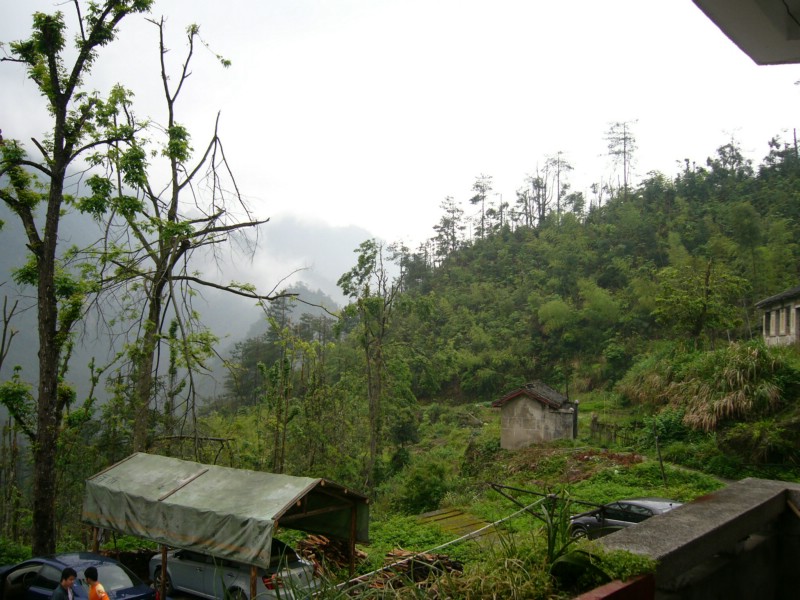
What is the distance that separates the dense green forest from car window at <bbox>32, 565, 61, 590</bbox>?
2.69 feet

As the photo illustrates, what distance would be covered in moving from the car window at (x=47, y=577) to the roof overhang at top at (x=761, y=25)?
822cm

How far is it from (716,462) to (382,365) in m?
10.5

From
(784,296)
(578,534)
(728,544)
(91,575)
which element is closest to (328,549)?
(91,575)

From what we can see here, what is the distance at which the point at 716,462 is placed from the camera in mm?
13633

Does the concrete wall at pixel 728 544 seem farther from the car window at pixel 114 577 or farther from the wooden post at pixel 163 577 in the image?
the wooden post at pixel 163 577

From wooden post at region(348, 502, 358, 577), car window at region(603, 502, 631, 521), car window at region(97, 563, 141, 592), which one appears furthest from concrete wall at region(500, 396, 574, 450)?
car window at region(97, 563, 141, 592)

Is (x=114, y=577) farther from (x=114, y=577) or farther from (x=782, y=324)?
(x=782, y=324)

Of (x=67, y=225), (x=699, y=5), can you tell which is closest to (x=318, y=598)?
(x=699, y=5)

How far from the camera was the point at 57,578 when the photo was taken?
7004mm

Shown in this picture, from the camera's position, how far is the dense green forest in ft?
26.8

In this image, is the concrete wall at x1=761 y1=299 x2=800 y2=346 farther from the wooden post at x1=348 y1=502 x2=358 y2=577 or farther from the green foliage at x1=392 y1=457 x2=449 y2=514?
the wooden post at x1=348 y1=502 x2=358 y2=577

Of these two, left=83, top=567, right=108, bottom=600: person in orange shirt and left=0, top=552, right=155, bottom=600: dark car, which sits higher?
left=83, top=567, right=108, bottom=600: person in orange shirt

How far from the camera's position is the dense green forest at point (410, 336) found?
8.16m

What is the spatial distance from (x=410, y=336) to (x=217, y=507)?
31.1 m
